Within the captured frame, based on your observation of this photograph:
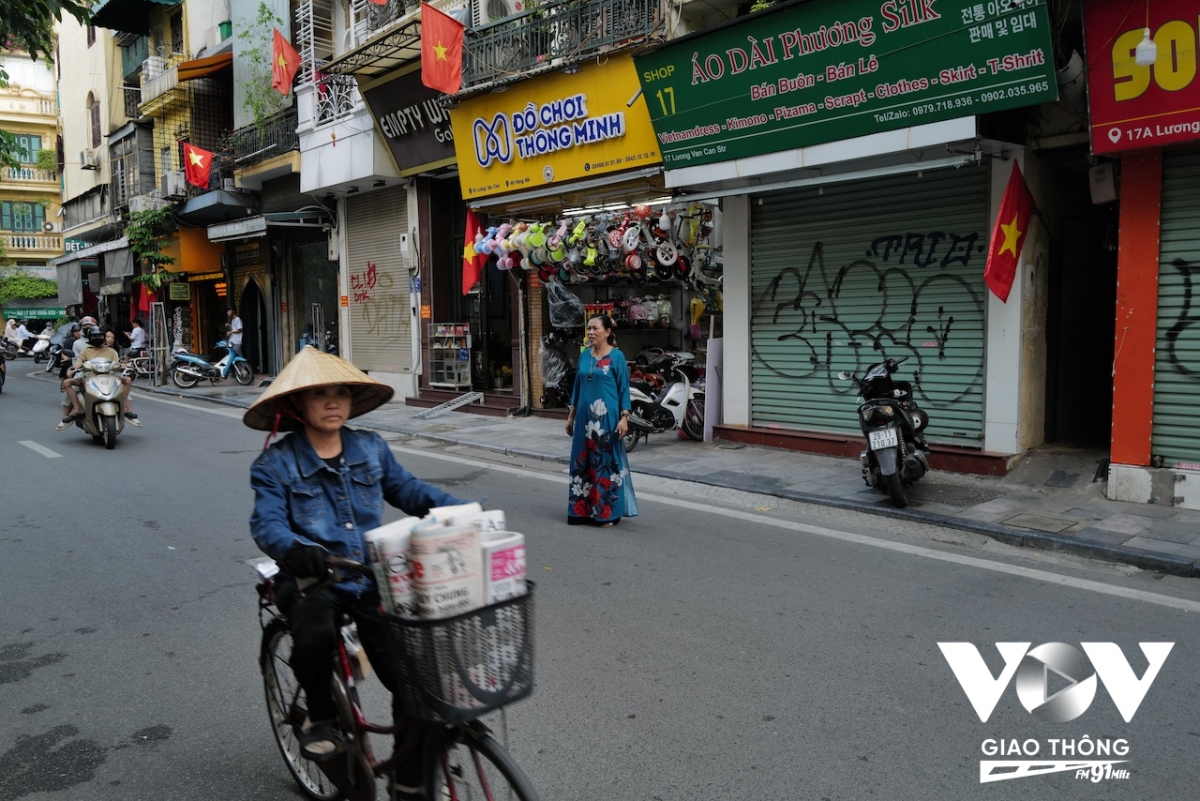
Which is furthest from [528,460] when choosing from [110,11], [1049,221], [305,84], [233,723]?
[110,11]

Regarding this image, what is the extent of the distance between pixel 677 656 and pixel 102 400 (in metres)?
9.93

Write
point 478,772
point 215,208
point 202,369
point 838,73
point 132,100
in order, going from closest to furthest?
point 478,772 < point 838,73 < point 202,369 < point 215,208 < point 132,100

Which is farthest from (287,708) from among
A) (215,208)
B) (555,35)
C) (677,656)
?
(215,208)

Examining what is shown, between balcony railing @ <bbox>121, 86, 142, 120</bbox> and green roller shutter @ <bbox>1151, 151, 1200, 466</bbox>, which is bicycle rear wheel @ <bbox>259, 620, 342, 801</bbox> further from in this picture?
balcony railing @ <bbox>121, 86, 142, 120</bbox>

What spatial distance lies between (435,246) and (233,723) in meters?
13.8

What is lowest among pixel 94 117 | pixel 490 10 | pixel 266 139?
pixel 266 139

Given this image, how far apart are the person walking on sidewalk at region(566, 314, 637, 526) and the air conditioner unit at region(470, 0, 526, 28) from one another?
9123 mm

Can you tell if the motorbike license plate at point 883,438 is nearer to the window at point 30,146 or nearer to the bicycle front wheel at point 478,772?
the bicycle front wheel at point 478,772

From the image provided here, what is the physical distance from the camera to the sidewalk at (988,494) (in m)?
6.45

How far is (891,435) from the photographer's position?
751 cm

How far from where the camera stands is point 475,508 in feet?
7.97

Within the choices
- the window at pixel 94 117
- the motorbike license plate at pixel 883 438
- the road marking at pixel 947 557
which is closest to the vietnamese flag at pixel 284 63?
the road marking at pixel 947 557

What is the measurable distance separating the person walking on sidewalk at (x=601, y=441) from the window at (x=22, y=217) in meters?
50.0

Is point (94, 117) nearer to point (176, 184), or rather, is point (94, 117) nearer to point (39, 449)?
point (176, 184)
